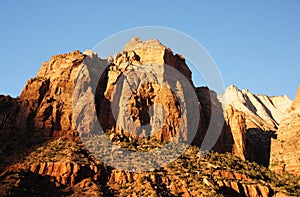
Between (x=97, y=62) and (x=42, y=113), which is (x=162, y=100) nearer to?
(x=97, y=62)

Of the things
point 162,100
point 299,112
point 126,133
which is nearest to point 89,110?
point 126,133

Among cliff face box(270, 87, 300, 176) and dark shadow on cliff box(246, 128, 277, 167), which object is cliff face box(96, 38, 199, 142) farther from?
cliff face box(270, 87, 300, 176)

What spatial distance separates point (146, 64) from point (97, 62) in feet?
37.3

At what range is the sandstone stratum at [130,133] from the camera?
294ft

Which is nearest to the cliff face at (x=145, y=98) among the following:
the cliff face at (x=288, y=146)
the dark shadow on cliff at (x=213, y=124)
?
the dark shadow on cliff at (x=213, y=124)

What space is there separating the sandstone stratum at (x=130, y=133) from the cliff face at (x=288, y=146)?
293mm

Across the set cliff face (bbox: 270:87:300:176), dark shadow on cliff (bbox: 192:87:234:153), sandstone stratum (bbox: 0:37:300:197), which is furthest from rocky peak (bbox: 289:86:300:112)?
dark shadow on cliff (bbox: 192:87:234:153)

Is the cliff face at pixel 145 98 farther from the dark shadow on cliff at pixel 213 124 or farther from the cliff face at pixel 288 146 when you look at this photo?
the cliff face at pixel 288 146

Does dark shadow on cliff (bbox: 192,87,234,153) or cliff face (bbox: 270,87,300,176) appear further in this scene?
dark shadow on cliff (bbox: 192,87,234,153)

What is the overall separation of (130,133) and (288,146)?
4073cm

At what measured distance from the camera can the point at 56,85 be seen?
111000mm

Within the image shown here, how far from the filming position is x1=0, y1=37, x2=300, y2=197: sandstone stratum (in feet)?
294

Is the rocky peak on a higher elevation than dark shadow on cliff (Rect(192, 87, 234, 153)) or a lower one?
higher

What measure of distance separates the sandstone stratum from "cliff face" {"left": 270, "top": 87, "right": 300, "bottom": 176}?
0.29 meters
